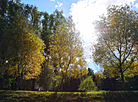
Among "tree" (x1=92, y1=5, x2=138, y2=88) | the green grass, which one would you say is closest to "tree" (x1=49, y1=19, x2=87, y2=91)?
"tree" (x1=92, y1=5, x2=138, y2=88)

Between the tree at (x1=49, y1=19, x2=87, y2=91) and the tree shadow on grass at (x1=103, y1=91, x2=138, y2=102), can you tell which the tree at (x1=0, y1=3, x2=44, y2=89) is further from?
the tree shadow on grass at (x1=103, y1=91, x2=138, y2=102)

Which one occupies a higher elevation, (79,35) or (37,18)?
(37,18)

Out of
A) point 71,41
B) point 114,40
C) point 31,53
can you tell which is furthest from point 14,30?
point 114,40

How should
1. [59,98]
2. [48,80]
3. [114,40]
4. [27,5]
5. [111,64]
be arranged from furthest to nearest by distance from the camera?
[48,80], [27,5], [111,64], [114,40], [59,98]

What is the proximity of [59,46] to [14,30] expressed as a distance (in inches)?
286

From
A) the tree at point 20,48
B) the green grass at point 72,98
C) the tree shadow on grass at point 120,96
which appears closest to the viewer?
the green grass at point 72,98

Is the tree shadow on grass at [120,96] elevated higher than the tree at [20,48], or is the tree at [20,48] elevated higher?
the tree at [20,48]

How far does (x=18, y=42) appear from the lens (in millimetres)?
15930

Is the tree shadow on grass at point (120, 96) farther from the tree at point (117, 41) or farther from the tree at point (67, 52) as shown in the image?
the tree at point (67, 52)

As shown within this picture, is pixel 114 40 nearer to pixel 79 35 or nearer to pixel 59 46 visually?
pixel 79 35

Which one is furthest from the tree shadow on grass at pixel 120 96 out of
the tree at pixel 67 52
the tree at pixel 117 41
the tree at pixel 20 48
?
the tree at pixel 20 48

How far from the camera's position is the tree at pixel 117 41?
1418cm

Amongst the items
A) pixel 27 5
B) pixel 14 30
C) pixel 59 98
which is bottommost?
pixel 59 98

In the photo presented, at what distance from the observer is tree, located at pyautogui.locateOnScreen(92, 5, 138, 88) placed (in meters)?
14.2
